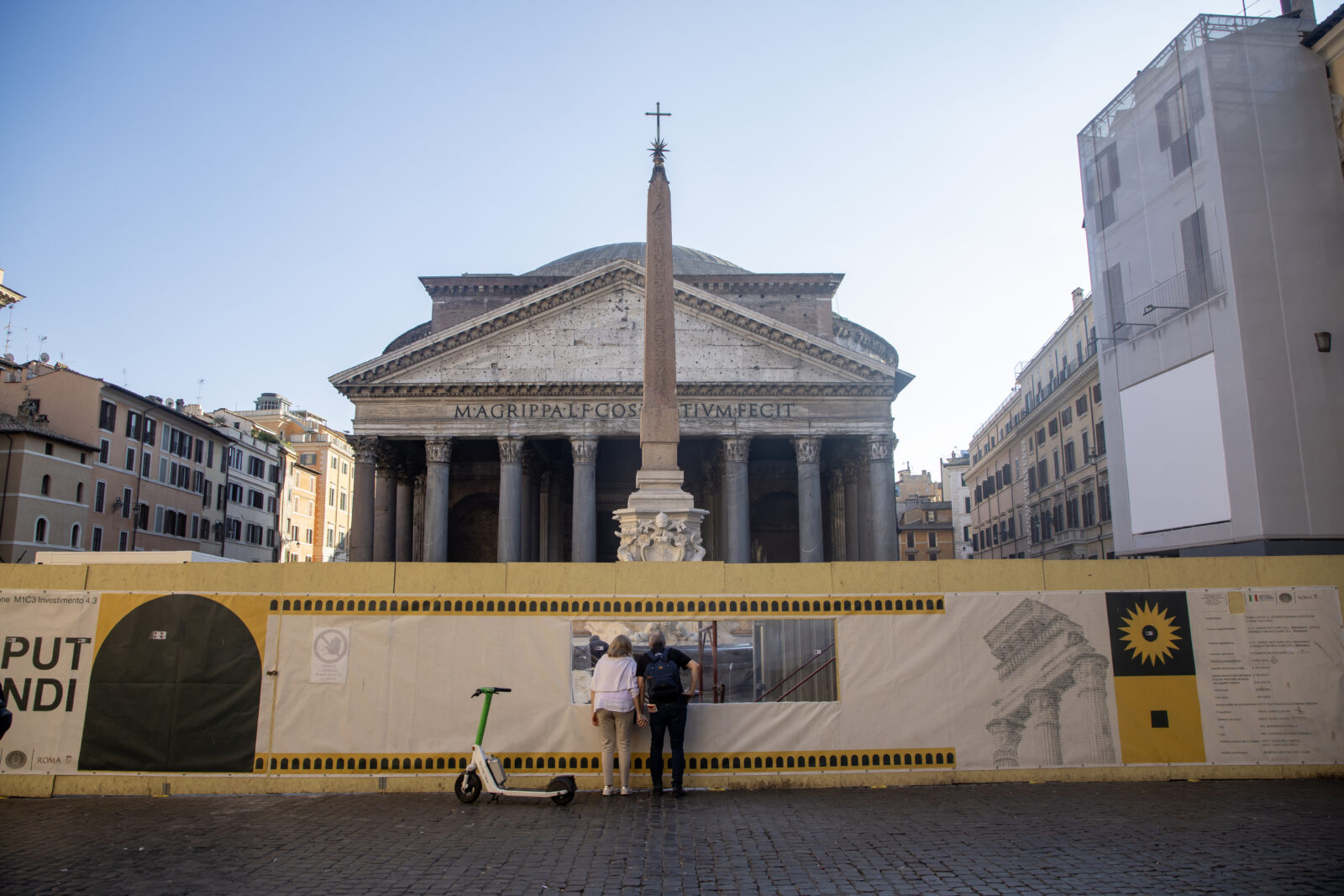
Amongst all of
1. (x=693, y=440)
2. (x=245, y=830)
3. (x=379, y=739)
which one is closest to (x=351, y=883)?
(x=245, y=830)

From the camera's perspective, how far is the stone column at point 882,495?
2794cm

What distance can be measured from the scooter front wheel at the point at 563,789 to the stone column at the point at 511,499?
19.9 metres

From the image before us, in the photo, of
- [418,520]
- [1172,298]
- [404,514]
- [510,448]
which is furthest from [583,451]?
[1172,298]

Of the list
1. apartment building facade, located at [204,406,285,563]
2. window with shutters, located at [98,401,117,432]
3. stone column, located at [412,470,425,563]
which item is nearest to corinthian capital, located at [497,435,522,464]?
stone column, located at [412,470,425,563]

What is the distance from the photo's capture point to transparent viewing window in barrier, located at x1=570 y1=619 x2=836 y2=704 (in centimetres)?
804

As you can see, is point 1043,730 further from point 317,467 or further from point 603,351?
point 317,467

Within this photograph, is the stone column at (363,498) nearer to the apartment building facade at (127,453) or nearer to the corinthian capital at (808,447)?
the apartment building facade at (127,453)

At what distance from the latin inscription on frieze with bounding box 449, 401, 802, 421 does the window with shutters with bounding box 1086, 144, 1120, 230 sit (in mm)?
9804

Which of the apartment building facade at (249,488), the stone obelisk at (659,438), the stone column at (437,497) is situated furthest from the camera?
the apartment building facade at (249,488)

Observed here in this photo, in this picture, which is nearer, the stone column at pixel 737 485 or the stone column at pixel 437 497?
the stone column at pixel 437 497

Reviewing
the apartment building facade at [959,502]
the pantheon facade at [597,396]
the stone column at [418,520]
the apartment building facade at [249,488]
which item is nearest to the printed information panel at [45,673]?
the pantheon facade at [597,396]

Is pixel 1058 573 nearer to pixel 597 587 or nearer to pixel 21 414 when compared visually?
pixel 597 587

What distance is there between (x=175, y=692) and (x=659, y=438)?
5.86 metres

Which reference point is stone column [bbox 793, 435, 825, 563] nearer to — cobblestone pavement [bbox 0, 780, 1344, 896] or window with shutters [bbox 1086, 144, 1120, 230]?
window with shutters [bbox 1086, 144, 1120, 230]
